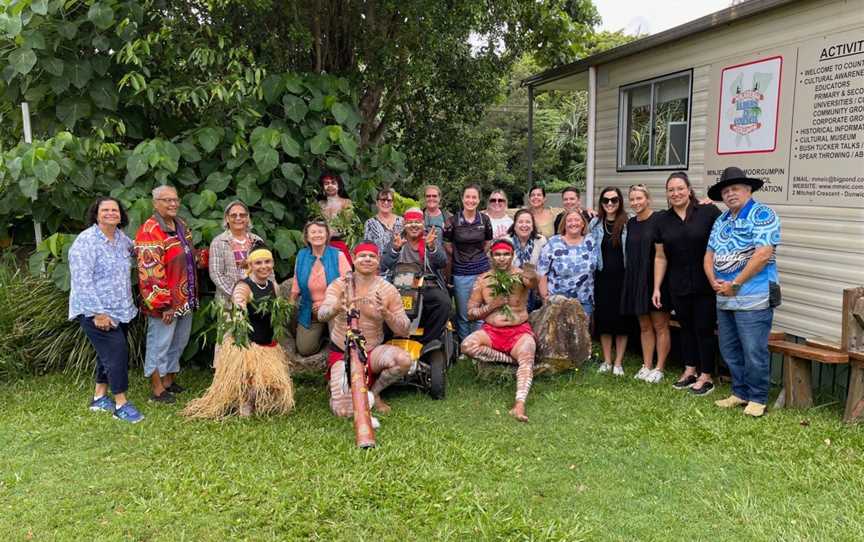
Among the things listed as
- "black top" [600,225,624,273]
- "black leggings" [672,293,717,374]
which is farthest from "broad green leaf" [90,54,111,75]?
"black leggings" [672,293,717,374]

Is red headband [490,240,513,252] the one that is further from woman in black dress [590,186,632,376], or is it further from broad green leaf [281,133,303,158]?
broad green leaf [281,133,303,158]

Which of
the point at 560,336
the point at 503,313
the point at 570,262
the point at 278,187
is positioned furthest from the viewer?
the point at 278,187

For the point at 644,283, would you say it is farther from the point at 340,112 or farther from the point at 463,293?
the point at 340,112

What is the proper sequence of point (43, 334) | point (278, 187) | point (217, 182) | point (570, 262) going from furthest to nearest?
point (278, 187), point (217, 182), point (43, 334), point (570, 262)

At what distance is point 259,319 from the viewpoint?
4.55m

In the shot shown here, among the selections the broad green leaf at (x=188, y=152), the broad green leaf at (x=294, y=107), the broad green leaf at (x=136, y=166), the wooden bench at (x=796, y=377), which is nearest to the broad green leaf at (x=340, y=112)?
the broad green leaf at (x=294, y=107)

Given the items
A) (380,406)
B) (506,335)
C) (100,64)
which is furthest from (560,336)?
(100,64)

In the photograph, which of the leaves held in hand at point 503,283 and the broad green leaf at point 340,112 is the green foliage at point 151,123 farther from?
the leaves held in hand at point 503,283

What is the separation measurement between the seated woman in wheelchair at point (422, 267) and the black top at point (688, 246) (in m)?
1.77

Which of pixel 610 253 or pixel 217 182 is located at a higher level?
pixel 217 182

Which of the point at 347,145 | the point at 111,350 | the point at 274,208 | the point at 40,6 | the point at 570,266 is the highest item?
the point at 40,6

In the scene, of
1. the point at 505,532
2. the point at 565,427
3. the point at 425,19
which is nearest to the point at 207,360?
the point at 565,427

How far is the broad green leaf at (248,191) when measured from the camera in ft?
18.3

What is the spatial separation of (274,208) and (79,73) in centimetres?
192
